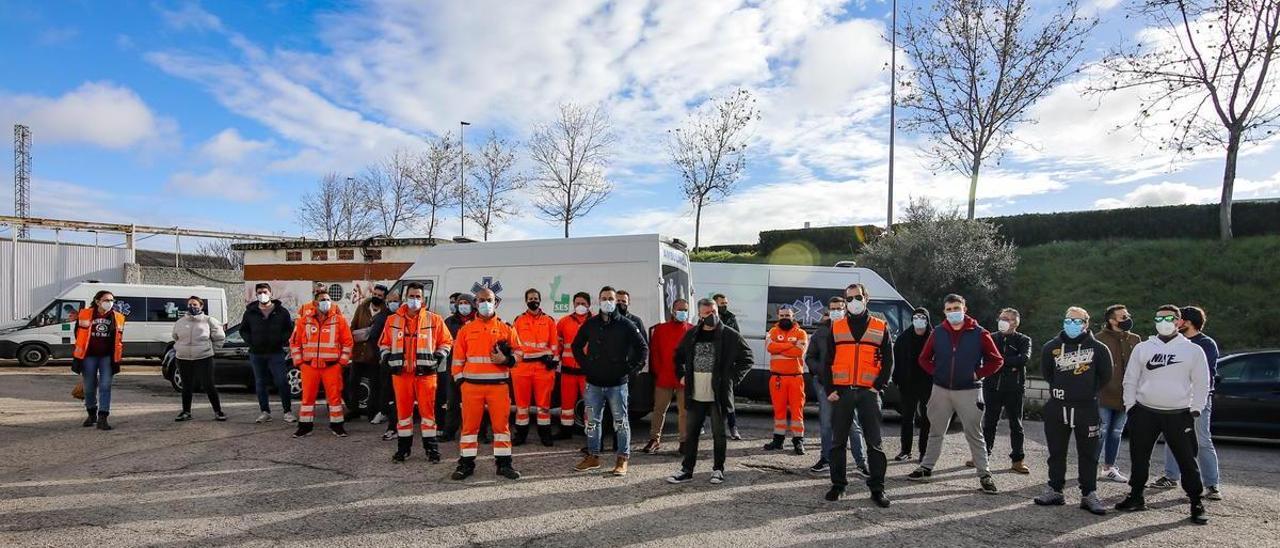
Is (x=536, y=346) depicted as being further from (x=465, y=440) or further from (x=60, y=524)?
(x=60, y=524)

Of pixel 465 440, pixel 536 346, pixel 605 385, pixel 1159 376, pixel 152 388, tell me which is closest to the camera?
pixel 1159 376

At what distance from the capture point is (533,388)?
7.84 meters

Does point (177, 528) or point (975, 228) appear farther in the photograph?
point (975, 228)

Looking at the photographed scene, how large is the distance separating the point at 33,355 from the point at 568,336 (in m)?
16.0

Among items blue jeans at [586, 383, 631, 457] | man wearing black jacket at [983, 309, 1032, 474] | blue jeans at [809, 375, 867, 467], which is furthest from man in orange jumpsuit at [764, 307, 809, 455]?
blue jeans at [586, 383, 631, 457]

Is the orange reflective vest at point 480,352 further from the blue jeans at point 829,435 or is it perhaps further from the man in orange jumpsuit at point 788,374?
the man in orange jumpsuit at point 788,374

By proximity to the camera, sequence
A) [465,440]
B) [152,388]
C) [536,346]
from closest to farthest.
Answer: [465,440]
[536,346]
[152,388]

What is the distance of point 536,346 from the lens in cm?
757

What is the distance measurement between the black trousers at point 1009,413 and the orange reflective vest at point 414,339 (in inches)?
219

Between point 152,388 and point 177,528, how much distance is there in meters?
10.0

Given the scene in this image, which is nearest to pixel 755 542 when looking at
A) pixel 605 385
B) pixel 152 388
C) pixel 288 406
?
pixel 605 385

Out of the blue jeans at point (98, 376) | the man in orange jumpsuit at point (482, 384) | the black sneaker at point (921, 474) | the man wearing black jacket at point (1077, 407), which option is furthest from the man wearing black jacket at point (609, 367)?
the blue jeans at point (98, 376)

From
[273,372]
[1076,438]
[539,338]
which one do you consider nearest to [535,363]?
[539,338]

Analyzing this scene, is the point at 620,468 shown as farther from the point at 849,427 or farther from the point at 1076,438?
the point at 1076,438
